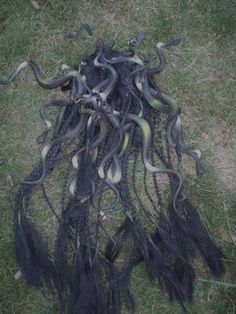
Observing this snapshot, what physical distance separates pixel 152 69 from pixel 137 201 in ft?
1.79

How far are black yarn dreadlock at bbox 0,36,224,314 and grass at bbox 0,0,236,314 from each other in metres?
0.10

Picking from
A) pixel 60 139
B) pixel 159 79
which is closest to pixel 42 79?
pixel 60 139

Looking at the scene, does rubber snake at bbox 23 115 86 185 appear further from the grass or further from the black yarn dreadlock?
the grass

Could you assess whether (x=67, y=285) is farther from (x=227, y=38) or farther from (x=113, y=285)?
(x=227, y=38)

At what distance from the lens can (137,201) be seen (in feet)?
7.54

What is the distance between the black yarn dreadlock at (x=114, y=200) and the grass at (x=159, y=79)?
0.34ft

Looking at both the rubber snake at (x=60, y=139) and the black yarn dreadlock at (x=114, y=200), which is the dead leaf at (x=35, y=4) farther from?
the rubber snake at (x=60, y=139)

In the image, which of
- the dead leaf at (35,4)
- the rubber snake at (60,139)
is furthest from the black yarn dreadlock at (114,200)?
the dead leaf at (35,4)

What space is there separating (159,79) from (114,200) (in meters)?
0.54

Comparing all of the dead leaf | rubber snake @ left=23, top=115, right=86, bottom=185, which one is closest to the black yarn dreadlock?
rubber snake @ left=23, top=115, right=86, bottom=185

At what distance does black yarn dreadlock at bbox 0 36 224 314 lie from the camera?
7.03ft

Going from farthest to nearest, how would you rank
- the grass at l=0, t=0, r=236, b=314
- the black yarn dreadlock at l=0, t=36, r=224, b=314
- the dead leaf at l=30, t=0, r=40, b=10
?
the dead leaf at l=30, t=0, r=40, b=10 → the grass at l=0, t=0, r=236, b=314 → the black yarn dreadlock at l=0, t=36, r=224, b=314

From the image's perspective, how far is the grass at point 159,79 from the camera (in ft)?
7.49

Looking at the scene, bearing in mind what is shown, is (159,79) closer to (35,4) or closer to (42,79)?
(42,79)
